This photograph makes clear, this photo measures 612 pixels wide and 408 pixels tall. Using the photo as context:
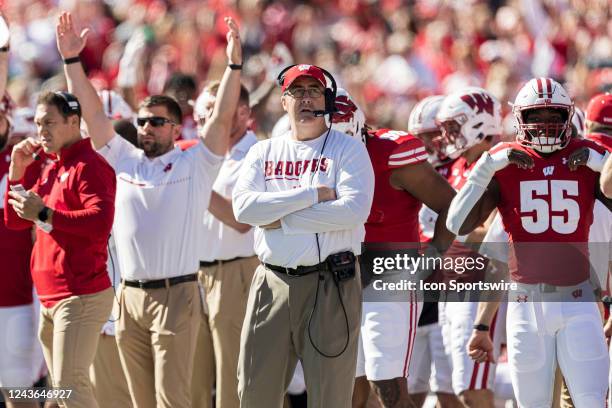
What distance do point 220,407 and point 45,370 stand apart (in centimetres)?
160

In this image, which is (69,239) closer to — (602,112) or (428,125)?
(428,125)

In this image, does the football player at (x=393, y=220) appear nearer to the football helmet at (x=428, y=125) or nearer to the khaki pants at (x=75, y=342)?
the football helmet at (x=428, y=125)

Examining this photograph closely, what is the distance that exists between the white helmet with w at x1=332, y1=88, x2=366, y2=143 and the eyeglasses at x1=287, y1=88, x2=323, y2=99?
85cm

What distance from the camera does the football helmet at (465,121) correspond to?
8578 mm

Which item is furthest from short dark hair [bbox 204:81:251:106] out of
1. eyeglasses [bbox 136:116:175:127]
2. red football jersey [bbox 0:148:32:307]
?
red football jersey [bbox 0:148:32:307]

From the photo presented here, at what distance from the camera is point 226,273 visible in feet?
27.9

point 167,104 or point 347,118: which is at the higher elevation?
point 167,104

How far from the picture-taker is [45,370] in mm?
9148

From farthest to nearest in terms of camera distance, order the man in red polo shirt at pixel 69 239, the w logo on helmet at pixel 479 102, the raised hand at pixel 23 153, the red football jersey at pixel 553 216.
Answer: the w logo on helmet at pixel 479 102
the raised hand at pixel 23 153
the man in red polo shirt at pixel 69 239
the red football jersey at pixel 553 216

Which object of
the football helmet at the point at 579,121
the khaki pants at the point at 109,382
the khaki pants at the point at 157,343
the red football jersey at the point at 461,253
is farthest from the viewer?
the football helmet at the point at 579,121

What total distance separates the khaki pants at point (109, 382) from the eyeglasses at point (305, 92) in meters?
2.42

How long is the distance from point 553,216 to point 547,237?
0.12 meters

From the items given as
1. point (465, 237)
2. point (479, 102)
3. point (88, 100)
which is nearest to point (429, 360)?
point (465, 237)

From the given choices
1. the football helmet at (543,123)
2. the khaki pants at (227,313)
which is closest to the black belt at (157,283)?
the khaki pants at (227,313)
